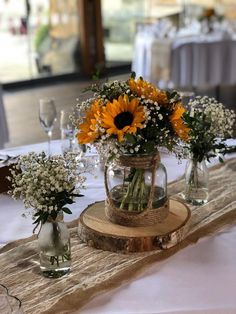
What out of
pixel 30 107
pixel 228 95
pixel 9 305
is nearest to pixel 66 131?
pixel 9 305

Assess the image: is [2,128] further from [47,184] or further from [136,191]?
[47,184]

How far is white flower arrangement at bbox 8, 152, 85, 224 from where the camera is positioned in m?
1.16

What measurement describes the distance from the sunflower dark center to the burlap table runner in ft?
1.08

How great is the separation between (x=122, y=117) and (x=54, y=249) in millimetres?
341

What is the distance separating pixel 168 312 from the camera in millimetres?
1077

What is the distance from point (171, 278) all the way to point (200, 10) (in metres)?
7.97

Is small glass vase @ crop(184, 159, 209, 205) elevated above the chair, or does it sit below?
above

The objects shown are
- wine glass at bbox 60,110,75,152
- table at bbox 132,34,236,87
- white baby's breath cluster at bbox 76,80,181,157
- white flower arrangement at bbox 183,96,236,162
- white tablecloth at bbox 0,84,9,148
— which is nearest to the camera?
white baby's breath cluster at bbox 76,80,181,157

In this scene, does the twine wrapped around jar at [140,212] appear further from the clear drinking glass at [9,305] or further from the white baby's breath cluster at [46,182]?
the clear drinking glass at [9,305]

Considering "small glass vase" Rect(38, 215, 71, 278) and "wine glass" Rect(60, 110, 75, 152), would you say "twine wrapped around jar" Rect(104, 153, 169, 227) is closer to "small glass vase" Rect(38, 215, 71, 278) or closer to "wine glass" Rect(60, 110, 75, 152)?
"small glass vase" Rect(38, 215, 71, 278)

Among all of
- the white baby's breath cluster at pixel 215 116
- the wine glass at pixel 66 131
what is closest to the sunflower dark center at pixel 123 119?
the white baby's breath cluster at pixel 215 116

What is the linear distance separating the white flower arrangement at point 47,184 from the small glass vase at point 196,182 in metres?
0.54

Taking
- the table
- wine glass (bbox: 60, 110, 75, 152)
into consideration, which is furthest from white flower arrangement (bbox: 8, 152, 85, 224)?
the table

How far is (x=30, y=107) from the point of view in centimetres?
659
